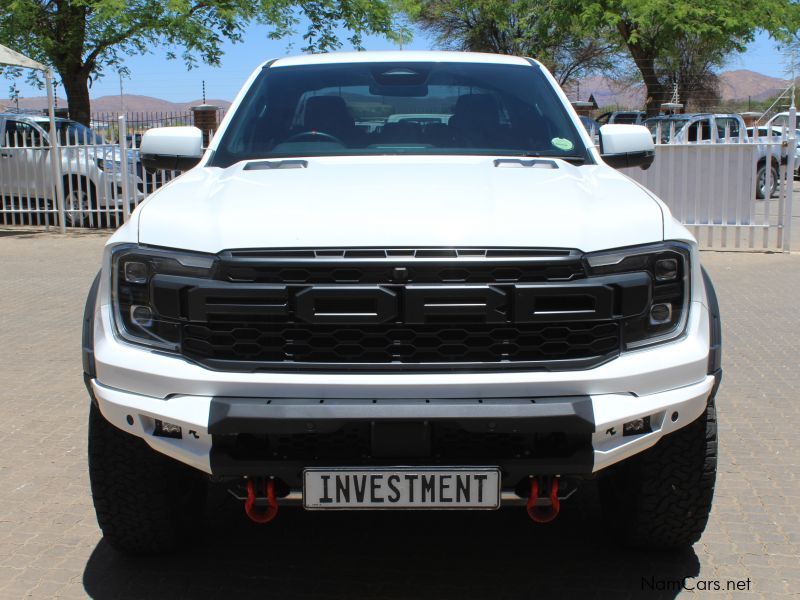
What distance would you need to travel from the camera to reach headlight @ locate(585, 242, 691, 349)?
9.85 feet

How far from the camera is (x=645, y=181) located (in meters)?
13.2

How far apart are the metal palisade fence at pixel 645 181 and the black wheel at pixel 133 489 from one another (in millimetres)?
9240

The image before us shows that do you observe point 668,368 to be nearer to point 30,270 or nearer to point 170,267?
point 170,267

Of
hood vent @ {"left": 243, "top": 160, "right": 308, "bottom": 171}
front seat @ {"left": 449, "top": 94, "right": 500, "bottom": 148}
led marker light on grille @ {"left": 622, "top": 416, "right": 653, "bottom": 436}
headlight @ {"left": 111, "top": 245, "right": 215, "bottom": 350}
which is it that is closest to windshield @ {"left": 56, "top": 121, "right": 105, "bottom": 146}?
front seat @ {"left": 449, "top": 94, "right": 500, "bottom": 148}

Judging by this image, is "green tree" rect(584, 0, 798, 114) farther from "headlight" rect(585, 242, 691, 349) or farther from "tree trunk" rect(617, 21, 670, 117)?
"headlight" rect(585, 242, 691, 349)

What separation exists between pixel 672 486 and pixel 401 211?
1310 millimetres

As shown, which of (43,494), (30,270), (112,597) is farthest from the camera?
(30,270)

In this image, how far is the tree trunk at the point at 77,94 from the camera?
2212 centimetres

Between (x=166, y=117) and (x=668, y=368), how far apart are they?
2800 cm

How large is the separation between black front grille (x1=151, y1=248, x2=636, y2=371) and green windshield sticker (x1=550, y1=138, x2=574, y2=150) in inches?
54.2

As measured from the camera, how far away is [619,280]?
2.99m

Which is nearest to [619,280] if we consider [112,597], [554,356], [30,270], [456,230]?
[554,356]

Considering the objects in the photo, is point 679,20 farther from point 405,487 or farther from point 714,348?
point 405,487

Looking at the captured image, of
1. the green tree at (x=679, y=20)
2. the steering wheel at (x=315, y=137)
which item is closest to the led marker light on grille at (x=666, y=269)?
the steering wheel at (x=315, y=137)
